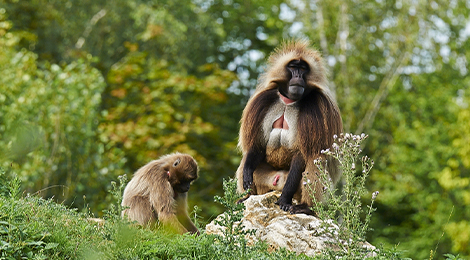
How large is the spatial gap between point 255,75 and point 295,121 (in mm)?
13924

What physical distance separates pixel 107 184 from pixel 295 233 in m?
6.86

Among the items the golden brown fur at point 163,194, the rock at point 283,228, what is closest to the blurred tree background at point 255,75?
the golden brown fur at point 163,194

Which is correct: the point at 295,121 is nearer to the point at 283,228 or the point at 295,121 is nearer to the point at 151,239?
the point at 283,228

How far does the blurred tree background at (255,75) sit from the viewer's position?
1554 cm

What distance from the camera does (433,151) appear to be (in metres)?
17.5

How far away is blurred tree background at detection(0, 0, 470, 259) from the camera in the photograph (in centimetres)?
1554

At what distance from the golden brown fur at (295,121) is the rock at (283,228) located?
0.35 metres

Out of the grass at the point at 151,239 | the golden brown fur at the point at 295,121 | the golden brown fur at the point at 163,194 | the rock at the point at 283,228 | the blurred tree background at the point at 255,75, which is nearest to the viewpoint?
the grass at the point at 151,239

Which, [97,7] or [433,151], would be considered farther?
[97,7]

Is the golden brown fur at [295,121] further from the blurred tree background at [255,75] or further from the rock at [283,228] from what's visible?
the blurred tree background at [255,75]

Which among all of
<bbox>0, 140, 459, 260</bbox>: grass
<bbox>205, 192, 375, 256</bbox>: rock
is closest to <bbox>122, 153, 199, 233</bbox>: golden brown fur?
<bbox>205, 192, 375, 256</bbox>: rock

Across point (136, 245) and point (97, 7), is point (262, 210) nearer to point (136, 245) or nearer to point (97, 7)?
point (136, 245)

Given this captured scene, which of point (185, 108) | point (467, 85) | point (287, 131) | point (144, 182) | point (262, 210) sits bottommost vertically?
point (185, 108)

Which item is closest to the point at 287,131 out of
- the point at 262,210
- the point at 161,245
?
the point at 262,210
